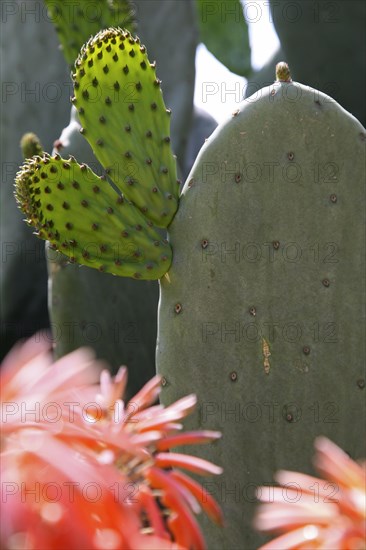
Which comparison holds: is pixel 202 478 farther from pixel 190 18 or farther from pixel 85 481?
pixel 190 18

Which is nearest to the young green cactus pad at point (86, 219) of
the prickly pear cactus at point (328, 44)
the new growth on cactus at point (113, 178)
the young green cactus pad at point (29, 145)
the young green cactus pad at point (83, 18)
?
the new growth on cactus at point (113, 178)

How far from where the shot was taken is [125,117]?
1613 millimetres

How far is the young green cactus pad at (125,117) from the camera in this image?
1.60 m

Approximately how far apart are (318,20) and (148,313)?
0.88 meters

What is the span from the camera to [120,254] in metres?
1.59

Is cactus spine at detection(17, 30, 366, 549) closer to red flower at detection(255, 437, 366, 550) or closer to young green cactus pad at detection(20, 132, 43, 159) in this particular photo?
young green cactus pad at detection(20, 132, 43, 159)

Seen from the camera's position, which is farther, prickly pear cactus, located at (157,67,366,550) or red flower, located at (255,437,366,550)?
prickly pear cactus, located at (157,67,366,550)

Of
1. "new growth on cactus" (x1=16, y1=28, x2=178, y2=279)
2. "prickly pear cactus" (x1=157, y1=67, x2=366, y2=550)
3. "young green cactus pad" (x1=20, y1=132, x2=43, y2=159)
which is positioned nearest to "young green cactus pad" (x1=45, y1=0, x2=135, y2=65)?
"young green cactus pad" (x1=20, y1=132, x2=43, y2=159)

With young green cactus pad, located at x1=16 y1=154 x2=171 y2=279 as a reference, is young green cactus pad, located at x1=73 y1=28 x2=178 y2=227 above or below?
above

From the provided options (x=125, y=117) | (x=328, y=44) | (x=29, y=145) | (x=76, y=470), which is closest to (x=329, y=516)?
(x=76, y=470)

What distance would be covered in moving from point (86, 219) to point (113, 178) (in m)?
0.10

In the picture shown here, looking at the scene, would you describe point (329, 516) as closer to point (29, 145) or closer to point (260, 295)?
point (260, 295)

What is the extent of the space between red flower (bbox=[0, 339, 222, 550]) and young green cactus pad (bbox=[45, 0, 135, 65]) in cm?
170

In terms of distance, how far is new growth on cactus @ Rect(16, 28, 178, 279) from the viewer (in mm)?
1566
